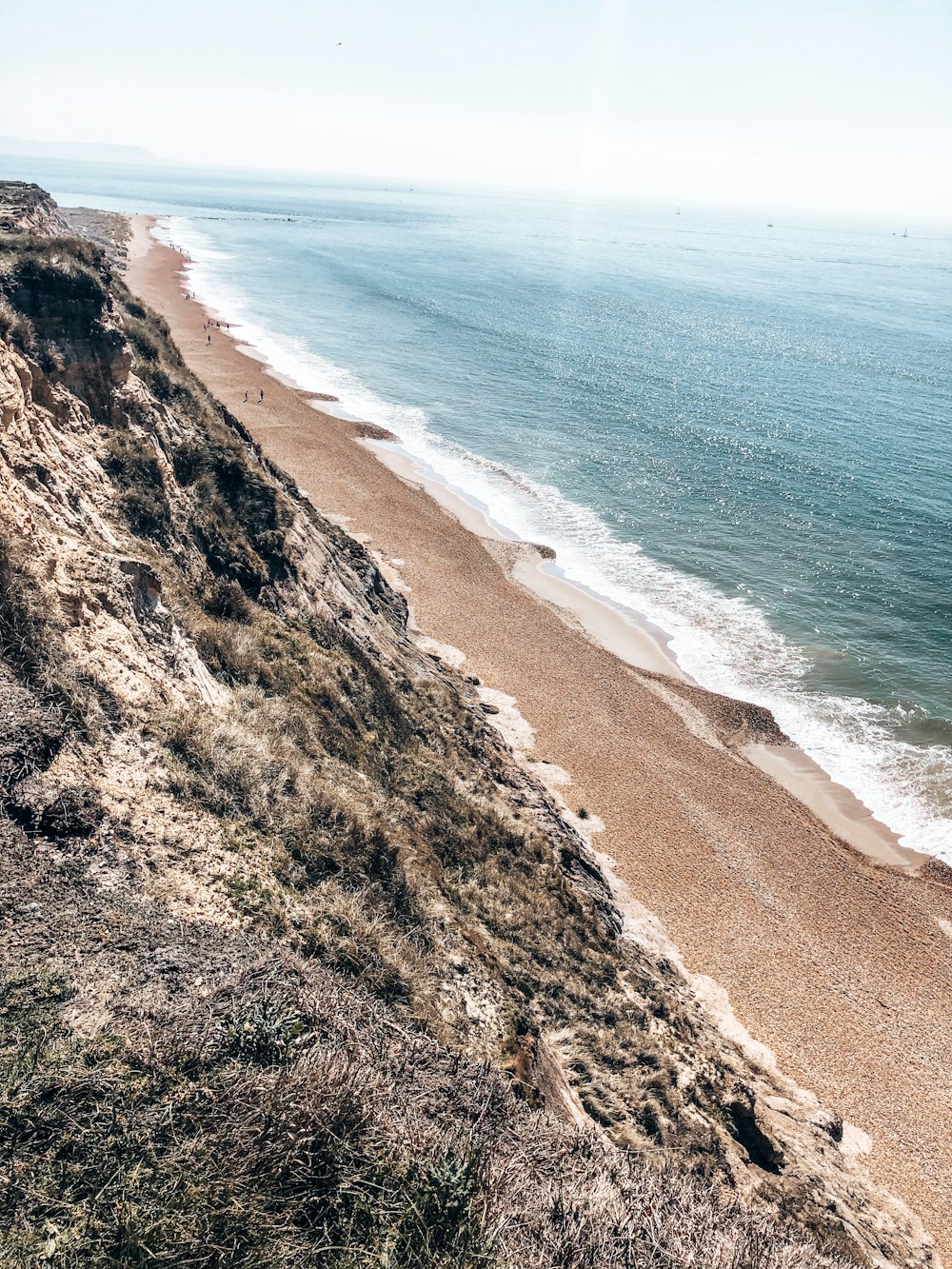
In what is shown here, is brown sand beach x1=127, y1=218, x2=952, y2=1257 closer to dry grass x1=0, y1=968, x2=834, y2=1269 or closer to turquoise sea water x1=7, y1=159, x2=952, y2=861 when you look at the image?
turquoise sea water x1=7, y1=159, x2=952, y2=861

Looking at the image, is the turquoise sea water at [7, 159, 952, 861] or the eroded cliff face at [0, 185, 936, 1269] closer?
the eroded cliff face at [0, 185, 936, 1269]

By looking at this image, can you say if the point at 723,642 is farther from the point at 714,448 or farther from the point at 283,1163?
the point at 283,1163

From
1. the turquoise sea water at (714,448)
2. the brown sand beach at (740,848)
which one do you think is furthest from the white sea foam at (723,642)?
the brown sand beach at (740,848)

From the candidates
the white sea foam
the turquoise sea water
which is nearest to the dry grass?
the white sea foam

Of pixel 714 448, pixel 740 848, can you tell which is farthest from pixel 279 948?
pixel 714 448

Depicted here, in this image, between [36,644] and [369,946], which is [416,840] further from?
[36,644]

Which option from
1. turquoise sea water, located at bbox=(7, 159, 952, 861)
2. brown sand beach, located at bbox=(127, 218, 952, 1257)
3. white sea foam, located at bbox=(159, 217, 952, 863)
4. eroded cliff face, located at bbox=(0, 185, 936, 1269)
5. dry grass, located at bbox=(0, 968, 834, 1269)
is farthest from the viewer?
turquoise sea water, located at bbox=(7, 159, 952, 861)
